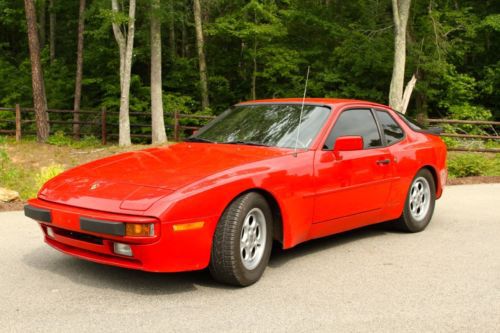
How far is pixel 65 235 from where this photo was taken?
4605 millimetres

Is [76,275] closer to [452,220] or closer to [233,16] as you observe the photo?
[452,220]

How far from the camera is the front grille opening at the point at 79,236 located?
14.4 ft

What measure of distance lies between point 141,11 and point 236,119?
1912 cm

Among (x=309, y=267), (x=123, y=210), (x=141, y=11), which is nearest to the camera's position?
(x=123, y=210)

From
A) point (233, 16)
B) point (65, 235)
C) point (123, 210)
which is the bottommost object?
point (65, 235)

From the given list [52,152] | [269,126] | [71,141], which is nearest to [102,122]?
[71,141]

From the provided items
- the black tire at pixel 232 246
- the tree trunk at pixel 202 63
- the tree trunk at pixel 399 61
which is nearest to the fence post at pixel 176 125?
the tree trunk at pixel 202 63

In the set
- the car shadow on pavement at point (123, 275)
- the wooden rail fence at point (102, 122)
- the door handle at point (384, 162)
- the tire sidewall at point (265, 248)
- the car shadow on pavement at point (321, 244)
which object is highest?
the door handle at point (384, 162)

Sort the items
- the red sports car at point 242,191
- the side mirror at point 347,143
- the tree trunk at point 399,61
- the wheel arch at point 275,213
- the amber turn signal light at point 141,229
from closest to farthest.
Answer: the amber turn signal light at point 141,229
the red sports car at point 242,191
the wheel arch at point 275,213
the side mirror at point 347,143
the tree trunk at point 399,61

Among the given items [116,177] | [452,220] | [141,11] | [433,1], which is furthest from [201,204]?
[433,1]

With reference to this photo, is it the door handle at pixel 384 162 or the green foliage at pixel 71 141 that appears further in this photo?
the green foliage at pixel 71 141

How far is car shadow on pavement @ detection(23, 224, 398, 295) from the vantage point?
4.59 metres

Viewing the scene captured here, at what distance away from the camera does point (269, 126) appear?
5754 mm

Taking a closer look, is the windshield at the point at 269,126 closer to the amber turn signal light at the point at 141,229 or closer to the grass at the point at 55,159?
the amber turn signal light at the point at 141,229
